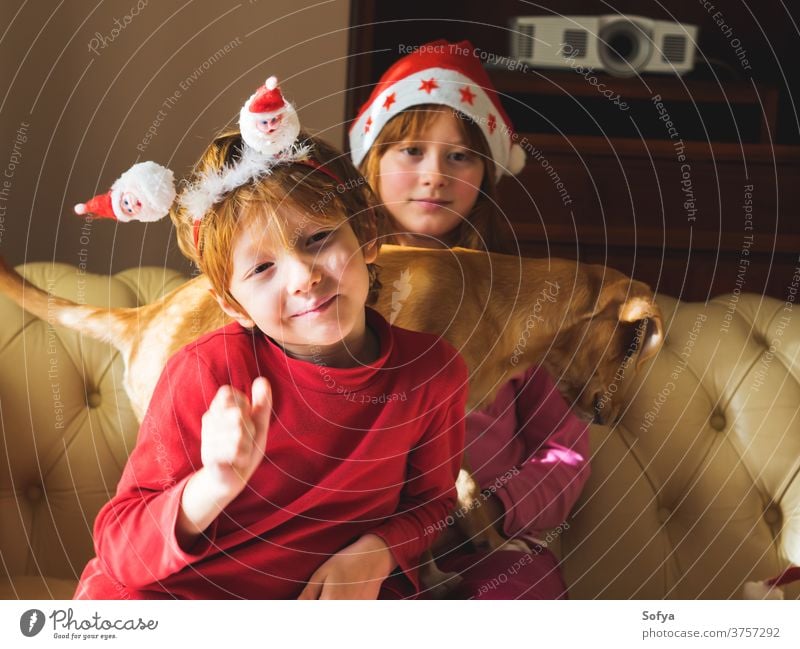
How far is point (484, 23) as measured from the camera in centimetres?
84

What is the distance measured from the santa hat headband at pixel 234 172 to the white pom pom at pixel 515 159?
220 millimetres

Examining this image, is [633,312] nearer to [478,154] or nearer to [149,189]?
[478,154]

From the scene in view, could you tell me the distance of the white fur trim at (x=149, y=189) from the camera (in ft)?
1.95

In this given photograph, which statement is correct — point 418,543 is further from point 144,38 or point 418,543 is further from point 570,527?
point 144,38

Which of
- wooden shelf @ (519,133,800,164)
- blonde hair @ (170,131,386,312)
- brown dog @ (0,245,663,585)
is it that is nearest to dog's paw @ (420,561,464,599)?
brown dog @ (0,245,663,585)

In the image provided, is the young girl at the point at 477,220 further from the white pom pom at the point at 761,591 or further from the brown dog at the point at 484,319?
the white pom pom at the point at 761,591

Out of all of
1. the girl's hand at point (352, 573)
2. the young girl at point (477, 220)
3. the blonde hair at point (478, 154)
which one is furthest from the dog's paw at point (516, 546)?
the blonde hair at point (478, 154)

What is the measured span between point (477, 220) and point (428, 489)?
0.21 metres

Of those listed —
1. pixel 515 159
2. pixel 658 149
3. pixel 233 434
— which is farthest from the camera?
pixel 658 149

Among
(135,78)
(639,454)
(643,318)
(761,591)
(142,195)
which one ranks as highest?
(135,78)

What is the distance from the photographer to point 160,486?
1.96 ft

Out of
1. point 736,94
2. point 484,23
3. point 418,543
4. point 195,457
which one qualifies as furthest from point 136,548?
point 736,94

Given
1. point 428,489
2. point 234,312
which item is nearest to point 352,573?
point 428,489
